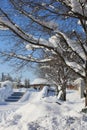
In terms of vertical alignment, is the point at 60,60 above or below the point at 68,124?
above

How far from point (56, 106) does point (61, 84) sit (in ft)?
86.5

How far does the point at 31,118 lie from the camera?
1102 cm

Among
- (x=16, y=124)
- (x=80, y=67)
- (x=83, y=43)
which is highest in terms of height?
(x=83, y=43)

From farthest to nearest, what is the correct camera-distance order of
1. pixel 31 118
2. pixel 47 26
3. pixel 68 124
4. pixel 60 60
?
pixel 60 60
pixel 47 26
pixel 31 118
pixel 68 124

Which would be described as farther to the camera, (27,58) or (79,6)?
(27,58)

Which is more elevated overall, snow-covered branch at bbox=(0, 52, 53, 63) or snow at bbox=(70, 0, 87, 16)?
snow at bbox=(70, 0, 87, 16)

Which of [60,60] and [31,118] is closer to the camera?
[31,118]

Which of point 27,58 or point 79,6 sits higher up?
point 79,6

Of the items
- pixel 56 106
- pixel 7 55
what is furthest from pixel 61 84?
pixel 56 106

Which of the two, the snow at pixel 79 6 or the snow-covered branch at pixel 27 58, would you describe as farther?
the snow-covered branch at pixel 27 58

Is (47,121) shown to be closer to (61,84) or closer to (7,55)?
(7,55)

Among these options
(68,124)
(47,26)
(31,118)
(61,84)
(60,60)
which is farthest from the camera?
(61,84)

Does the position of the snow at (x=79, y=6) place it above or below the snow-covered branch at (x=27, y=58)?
above

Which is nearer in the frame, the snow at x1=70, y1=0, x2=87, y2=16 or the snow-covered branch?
the snow at x1=70, y1=0, x2=87, y2=16
